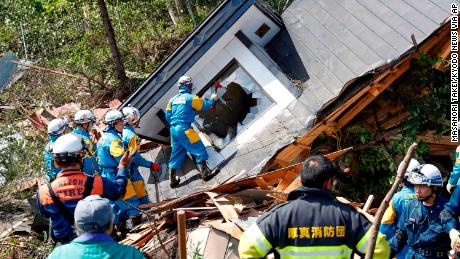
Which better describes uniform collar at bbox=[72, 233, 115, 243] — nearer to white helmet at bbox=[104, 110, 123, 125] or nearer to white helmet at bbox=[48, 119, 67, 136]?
white helmet at bbox=[104, 110, 123, 125]

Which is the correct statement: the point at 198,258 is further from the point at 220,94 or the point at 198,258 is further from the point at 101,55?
the point at 101,55

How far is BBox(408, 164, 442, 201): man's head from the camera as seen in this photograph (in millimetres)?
4938

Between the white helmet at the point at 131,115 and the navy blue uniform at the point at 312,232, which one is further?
the white helmet at the point at 131,115

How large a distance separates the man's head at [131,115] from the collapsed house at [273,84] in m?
0.51

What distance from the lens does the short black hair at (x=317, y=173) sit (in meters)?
3.46

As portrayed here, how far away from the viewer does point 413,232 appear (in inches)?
200

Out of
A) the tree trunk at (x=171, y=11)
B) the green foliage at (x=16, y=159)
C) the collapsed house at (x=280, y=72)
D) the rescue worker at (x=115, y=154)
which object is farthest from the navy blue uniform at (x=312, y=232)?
the tree trunk at (x=171, y=11)

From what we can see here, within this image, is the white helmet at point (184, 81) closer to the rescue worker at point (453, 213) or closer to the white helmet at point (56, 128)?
the white helmet at point (56, 128)

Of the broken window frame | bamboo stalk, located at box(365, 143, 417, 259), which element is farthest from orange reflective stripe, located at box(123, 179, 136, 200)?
bamboo stalk, located at box(365, 143, 417, 259)

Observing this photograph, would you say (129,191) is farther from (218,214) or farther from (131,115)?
(218,214)

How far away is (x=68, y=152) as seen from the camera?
5.02 metres

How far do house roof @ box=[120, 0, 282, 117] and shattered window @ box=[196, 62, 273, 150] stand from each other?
0.54 meters

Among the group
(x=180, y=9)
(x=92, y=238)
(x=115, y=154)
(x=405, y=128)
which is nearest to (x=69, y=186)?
(x=92, y=238)

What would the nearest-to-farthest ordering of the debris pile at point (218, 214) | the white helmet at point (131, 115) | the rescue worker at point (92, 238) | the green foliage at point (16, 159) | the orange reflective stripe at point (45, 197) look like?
the rescue worker at point (92, 238)
the orange reflective stripe at point (45, 197)
the debris pile at point (218, 214)
the white helmet at point (131, 115)
the green foliage at point (16, 159)
